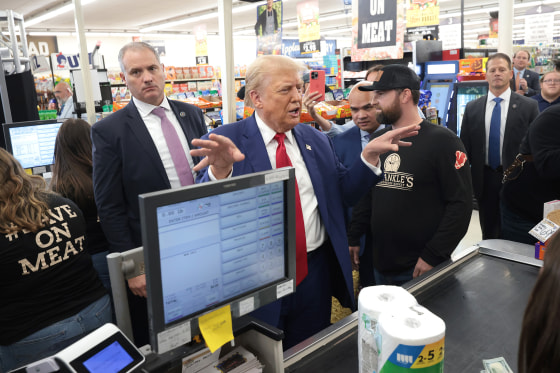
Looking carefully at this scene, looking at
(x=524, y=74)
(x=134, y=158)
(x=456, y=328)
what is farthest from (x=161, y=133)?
(x=524, y=74)

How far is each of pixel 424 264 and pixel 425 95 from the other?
138 inches

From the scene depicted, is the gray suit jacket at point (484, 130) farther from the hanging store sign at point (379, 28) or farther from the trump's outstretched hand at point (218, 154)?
the trump's outstretched hand at point (218, 154)

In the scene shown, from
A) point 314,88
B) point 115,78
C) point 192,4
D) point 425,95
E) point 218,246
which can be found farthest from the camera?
point 192,4

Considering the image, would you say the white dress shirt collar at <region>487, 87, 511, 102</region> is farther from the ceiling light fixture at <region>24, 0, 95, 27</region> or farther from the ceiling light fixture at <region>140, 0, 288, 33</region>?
the ceiling light fixture at <region>24, 0, 95, 27</region>

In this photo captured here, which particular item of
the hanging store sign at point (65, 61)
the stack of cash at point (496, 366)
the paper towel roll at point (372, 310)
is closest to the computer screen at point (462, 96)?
the stack of cash at point (496, 366)

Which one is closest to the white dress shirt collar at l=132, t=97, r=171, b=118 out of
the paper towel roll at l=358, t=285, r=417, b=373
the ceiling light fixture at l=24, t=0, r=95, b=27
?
the paper towel roll at l=358, t=285, r=417, b=373

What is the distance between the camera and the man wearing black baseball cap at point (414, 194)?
2191 millimetres

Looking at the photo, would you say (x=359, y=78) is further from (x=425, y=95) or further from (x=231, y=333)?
(x=231, y=333)

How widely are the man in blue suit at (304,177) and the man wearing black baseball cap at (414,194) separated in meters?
0.40

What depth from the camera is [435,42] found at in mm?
7008

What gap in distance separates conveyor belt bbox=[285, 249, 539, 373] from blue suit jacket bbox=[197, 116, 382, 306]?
0.34 meters

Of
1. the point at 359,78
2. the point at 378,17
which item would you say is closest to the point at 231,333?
the point at 378,17

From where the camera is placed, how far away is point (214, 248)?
103 centimetres

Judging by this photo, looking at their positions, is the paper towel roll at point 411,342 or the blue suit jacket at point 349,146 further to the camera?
the blue suit jacket at point 349,146
